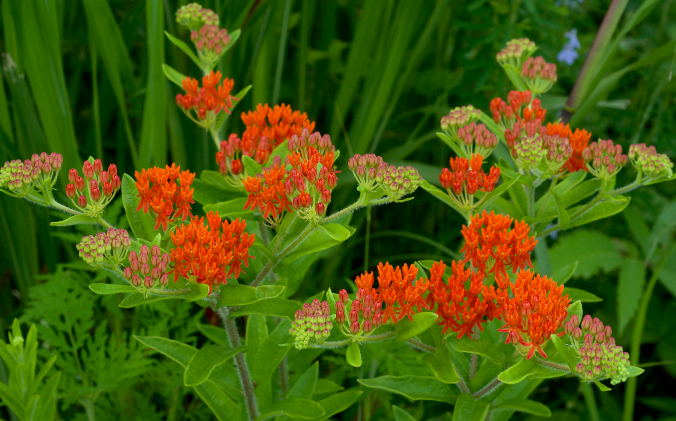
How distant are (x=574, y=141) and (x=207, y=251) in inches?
42.6

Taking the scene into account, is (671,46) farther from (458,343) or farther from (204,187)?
(204,187)

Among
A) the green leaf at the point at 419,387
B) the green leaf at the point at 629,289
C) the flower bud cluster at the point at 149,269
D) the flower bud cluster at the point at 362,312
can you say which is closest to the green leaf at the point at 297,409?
the green leaf at the point at 419,387

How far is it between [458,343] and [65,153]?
158 cm

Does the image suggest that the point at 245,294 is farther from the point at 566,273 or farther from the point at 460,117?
the point at 566,273

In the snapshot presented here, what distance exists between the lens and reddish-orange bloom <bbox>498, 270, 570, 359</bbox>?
126cm

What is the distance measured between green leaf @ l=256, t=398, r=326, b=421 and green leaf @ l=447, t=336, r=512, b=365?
1.23 ft

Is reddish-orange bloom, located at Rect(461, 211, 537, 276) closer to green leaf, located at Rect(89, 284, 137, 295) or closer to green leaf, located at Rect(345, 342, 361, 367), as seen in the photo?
green leaf, located at Rect(345, 342, 361, 367)

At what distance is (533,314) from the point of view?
4.14 ft

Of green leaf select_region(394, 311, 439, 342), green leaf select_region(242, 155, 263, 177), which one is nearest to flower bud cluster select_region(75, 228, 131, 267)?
green leaf select_region(242, 155, 263, 177)

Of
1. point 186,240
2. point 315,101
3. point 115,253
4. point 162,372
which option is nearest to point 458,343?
point 186,240

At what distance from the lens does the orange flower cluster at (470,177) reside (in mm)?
1538

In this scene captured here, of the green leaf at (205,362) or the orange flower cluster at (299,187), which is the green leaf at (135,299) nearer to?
the green leaf at (205,362)

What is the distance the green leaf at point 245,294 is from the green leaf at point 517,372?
51 cm

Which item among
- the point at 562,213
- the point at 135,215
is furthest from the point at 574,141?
the point at 135,215
